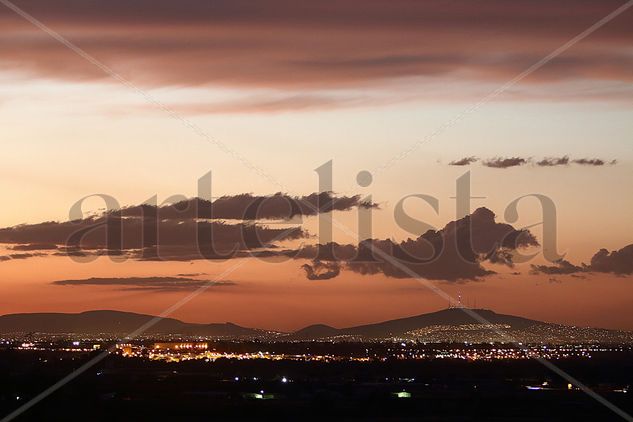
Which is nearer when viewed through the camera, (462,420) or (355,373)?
(462,420)

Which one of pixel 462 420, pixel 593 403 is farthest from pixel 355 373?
pixel 462 420

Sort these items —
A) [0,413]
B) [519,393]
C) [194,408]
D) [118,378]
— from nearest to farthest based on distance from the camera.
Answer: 1. [0,413]
2. [194,408]
3. [519,393]
4. [118,378]

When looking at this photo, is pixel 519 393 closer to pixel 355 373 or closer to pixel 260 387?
pixel 260 387

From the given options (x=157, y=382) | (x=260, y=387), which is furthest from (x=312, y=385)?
(x=157, y=382)

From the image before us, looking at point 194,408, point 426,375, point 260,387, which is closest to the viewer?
point 194,408

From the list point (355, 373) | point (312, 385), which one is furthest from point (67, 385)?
point (355, 373)

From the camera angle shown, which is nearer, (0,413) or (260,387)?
(0,413)

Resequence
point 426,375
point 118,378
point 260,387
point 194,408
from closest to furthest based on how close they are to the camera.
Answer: point 194,408 < point 260,387 < point 118,378 < point 426,375

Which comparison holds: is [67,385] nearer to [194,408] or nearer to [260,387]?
[260,387]

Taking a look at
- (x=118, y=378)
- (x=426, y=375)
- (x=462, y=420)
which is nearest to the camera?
(x=462, y=420)
